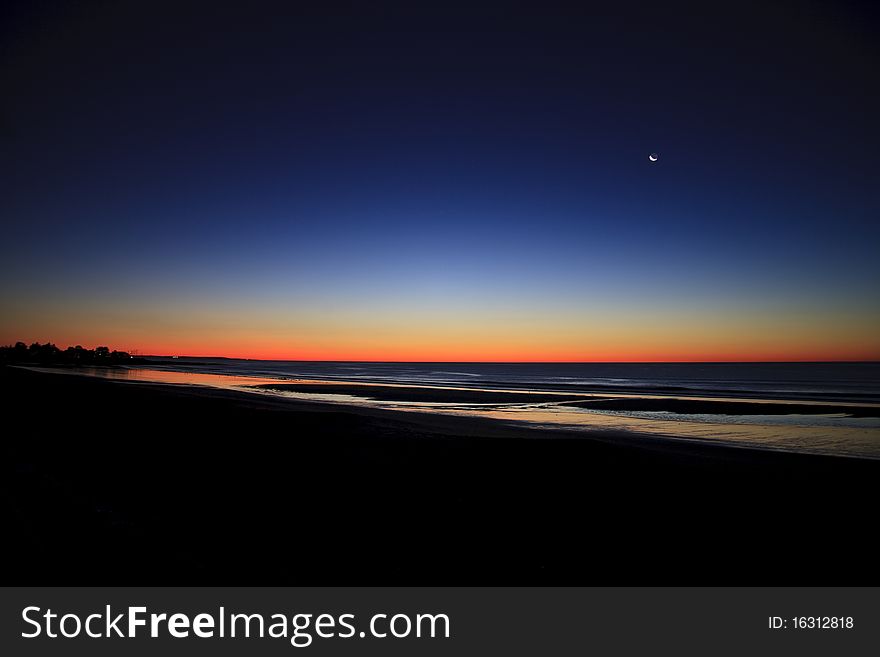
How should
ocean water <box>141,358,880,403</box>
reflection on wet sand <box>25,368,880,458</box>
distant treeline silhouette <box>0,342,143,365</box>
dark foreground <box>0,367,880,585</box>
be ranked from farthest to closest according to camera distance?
distant treeline silhouette <box>0,342,143,365</box> → ocean water <box>141,358,880,403</box> → reflection on wet sand <box>25,368,880,458</box> → dark foreground <box>0,367,880,585</box>

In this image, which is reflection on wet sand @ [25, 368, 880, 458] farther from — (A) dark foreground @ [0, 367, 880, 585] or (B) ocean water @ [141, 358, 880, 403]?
(B) ocean water @ [141, 358, 880, 403]

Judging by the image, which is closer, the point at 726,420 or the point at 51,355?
the point at 726,420

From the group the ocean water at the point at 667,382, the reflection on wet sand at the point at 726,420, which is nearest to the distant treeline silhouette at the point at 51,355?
the ocean water at the point at 667,382

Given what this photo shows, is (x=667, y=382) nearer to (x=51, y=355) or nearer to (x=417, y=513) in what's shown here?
(x=417, y=513)

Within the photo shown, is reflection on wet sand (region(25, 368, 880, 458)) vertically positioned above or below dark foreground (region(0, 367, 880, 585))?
below

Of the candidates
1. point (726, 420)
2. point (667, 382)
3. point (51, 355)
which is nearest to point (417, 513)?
point (726, 420)

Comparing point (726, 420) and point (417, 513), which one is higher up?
point (417, 513)

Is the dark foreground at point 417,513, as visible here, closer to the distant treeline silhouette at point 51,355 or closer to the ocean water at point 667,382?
the ocean water at point 667,382

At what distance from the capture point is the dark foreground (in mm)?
5617

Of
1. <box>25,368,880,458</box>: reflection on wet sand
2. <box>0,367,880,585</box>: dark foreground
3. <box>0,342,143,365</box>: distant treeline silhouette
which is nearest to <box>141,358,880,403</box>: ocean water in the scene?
<box>25,368,880,458</box>: reflection on wet sand

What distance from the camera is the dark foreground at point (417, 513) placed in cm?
562

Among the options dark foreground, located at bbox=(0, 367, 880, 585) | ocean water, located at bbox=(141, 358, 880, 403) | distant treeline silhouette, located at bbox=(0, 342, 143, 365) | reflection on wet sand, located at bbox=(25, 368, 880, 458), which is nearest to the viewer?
dark foreground, located at bbox=(0, 367, 880, 585)

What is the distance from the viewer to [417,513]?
7812 mm
